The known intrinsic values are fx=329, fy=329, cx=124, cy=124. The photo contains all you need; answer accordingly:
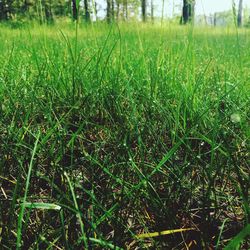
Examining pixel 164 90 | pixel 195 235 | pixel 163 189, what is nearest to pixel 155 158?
pixel 163 189

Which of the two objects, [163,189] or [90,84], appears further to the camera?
[90,84]

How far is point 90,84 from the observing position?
3.83 feet

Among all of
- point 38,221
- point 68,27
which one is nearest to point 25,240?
point 38,221

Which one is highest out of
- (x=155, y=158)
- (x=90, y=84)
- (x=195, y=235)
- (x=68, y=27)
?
(x=68, y=27)

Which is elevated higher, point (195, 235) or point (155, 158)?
point (155, 158)

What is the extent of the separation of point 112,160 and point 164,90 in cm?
44

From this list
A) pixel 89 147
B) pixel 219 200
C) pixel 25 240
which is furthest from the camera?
pixel 89 147

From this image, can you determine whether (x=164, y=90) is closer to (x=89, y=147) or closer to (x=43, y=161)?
(x=89, y=147)

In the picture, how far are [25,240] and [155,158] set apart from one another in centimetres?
35

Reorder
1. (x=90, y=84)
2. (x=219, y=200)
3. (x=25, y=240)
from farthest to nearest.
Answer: (x=90, y=84)
(x=219, y=200)
(x=25, y=240)

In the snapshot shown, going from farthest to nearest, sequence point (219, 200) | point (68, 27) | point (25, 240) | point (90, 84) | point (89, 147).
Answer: point (68, 27), point (90, 84), point (89, 147), point (219, 200), point (25, 240)

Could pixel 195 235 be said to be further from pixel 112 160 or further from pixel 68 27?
pixel 68 27

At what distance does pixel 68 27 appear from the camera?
1.95 meters

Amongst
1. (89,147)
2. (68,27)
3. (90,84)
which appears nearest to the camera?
(89,147)
